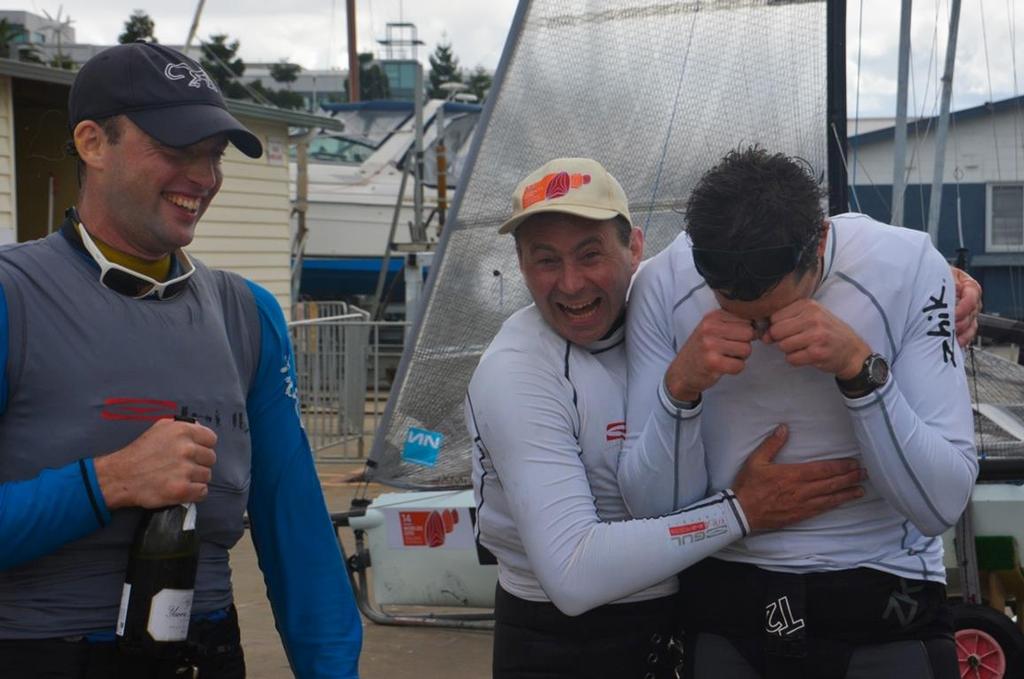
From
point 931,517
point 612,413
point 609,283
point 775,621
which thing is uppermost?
point 609,283

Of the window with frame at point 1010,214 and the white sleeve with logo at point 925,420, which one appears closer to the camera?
the white sleeve with logo at point 925,420

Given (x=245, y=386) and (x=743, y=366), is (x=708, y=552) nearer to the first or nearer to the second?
(x=743, y=366)

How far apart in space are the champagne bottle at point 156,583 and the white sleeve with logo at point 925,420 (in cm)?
107

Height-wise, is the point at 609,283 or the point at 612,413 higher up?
the point at 609,283

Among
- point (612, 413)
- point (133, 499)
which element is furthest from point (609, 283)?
point (133, 499)

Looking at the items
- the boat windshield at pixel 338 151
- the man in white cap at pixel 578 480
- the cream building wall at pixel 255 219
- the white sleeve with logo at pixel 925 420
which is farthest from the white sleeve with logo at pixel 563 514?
the boat windshield at pixel 338 151

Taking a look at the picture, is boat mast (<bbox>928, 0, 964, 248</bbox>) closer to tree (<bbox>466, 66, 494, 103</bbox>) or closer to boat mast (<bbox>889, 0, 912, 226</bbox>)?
boat mast (<bbox>889, 0, 912, 226</bbox>)

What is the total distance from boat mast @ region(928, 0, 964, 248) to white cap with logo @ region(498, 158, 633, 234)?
522cm

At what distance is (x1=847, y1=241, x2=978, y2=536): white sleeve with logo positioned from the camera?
7.09ft

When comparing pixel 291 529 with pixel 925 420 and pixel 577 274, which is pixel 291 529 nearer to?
pixel 577 274

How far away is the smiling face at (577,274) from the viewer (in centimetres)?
246

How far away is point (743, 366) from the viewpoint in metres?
2.17

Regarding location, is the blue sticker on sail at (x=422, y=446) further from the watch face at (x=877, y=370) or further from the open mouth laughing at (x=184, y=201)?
the watch face at (x=877, y=370)

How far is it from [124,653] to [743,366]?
1051 mm
